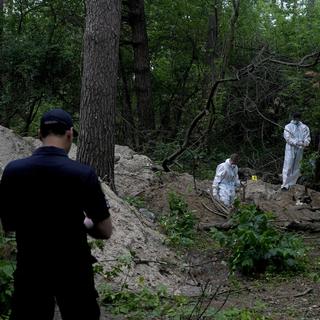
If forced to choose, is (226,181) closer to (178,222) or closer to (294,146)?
(178,222)

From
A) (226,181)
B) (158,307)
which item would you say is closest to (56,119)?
(158,307)

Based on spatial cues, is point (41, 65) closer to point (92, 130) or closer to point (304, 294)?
point (92, 130)

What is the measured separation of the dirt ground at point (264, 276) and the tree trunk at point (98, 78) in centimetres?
232

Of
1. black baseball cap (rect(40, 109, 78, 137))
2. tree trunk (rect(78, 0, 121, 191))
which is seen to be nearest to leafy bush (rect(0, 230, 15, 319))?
black baseball cap (rect(40, 109, 78, 137))

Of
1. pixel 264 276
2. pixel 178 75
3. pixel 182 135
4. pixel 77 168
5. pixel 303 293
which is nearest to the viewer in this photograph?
pixel 77 168

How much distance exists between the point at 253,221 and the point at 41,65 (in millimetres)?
11776

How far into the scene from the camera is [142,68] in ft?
63.8

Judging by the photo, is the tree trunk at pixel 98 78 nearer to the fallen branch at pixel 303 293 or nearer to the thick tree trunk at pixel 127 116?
the fallen branch at pixel 303 293

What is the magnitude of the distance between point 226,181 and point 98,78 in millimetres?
4446

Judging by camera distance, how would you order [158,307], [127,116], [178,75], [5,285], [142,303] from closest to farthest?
[5,285], [158,307], [142,303], [127,116], [178,75]

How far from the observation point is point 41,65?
1866 centimetres

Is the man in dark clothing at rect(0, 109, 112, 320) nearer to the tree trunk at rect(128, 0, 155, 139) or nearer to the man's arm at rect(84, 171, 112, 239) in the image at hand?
the man's arm at rect(84, 171, 112, 239)

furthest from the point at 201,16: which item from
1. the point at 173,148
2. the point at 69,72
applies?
the point at 173,148

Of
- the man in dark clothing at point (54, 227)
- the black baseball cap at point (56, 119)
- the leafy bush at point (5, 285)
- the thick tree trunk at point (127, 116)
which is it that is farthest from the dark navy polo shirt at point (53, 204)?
the thick tree trunk at point (127, 116)
